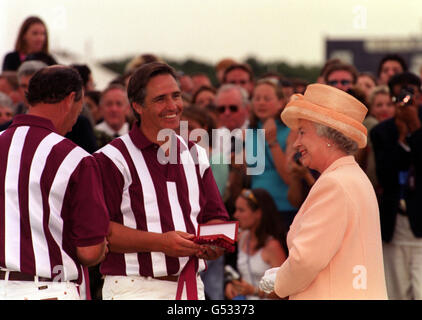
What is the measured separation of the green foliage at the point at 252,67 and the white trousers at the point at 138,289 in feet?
24.3

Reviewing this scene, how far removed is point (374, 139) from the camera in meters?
7.39

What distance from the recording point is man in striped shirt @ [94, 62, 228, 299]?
4.62 metres

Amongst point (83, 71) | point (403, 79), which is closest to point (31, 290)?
point (403, 79)

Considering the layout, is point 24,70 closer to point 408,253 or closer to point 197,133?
point 197,133

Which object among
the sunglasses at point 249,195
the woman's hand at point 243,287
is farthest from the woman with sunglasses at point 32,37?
the woman's hand at point 243,287

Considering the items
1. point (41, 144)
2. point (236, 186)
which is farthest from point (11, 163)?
point (236, 186)

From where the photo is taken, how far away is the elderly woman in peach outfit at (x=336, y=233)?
3.79 metres

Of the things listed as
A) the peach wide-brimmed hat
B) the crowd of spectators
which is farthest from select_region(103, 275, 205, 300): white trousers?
the crowd of spectators

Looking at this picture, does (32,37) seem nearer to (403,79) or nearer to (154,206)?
(403,79)

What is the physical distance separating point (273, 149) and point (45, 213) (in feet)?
11.8

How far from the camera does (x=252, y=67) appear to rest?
17672mm

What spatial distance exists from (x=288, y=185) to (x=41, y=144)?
362 cm

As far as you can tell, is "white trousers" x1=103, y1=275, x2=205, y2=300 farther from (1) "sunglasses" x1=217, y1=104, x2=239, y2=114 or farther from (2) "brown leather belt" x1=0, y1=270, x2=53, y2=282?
(1) "sunglasses" x1=217, y1=104, x2=239, y2=114
